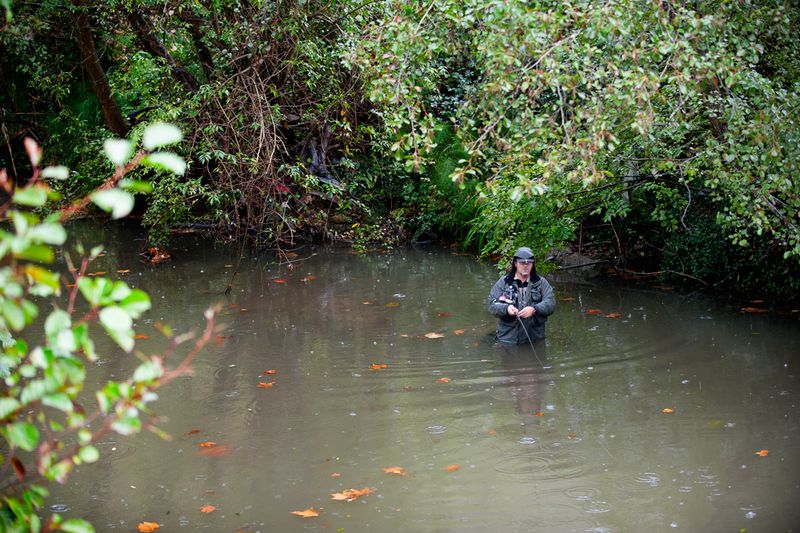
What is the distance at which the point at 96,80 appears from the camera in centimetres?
1594

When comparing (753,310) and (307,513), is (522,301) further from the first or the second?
(307,513)

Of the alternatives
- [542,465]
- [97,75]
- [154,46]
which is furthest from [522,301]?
[97,75]

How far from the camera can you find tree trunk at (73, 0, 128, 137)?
48.8 ft

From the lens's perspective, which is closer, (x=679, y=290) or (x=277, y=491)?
(x=277, y=491)

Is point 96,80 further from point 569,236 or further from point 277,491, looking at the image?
point 277,491

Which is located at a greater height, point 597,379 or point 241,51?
point 241,51

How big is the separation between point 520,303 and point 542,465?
3228mm

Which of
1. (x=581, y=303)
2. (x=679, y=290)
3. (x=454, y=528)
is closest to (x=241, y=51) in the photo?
(x=581, y=303)

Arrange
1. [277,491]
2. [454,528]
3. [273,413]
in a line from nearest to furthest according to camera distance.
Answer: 1. [454,528]
2. [277,491]
3. [273,413]

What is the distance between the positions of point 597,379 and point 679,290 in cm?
419

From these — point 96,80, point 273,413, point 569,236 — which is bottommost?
point 273,413

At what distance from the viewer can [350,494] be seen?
6180 millimetres

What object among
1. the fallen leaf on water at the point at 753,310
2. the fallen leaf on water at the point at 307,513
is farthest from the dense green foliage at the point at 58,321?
the fallen leaf on water at the point at 753,310

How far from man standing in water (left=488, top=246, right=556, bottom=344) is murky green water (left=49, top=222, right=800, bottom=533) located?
324 millimetres
